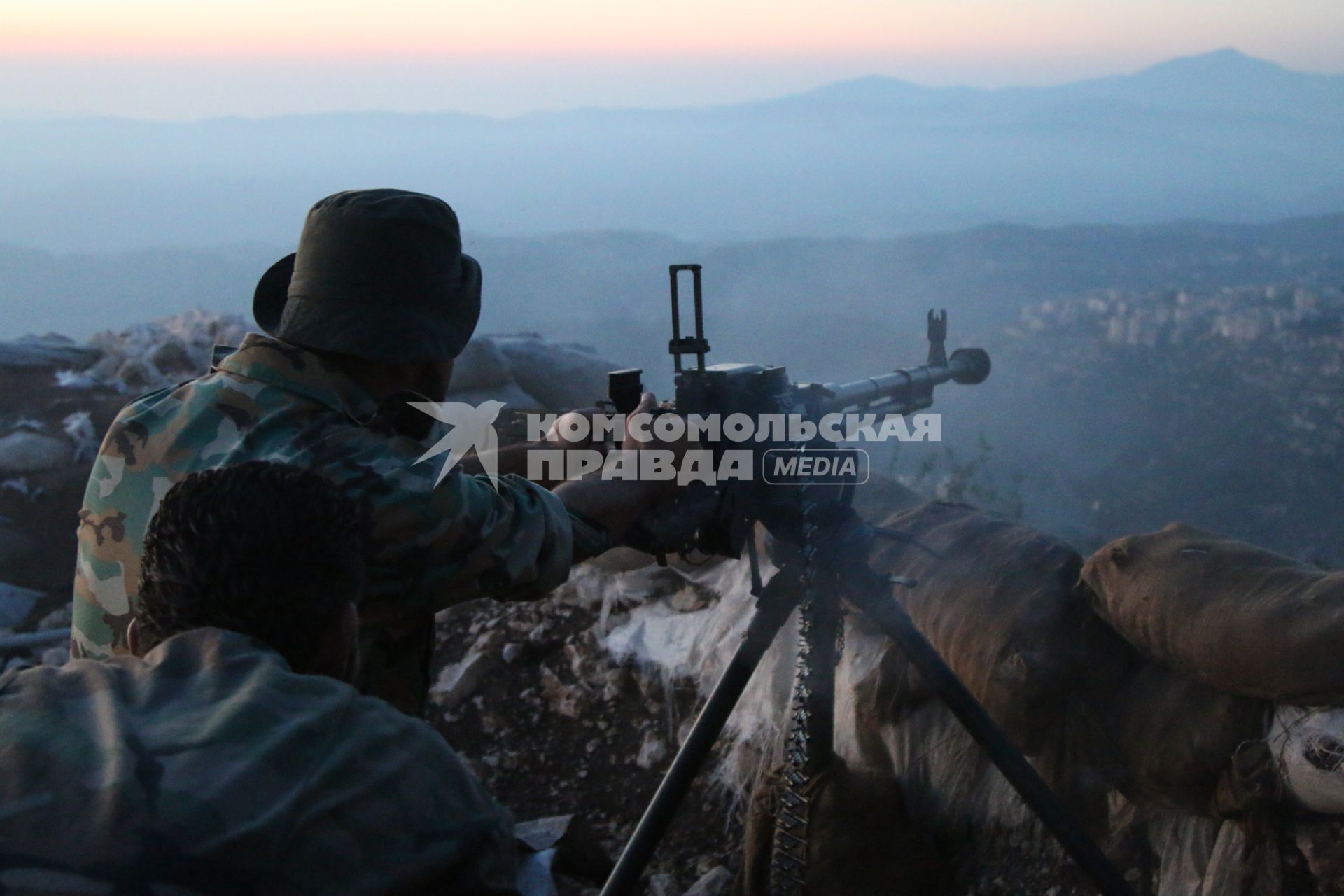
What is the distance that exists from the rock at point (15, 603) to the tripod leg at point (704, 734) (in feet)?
10.6

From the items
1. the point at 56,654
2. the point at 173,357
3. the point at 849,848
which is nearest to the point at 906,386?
the point at 849,848

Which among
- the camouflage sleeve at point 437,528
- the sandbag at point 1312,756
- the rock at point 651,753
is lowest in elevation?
the rock at point 651,753

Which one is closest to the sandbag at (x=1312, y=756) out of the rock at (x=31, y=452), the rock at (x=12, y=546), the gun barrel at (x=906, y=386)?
the gun barrel at (x=906, y=386)

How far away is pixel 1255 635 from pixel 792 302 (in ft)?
64.5

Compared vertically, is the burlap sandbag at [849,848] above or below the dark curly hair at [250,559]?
below

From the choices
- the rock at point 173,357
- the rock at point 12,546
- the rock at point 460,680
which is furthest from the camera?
the rock at point 173,357

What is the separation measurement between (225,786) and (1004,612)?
6.27ft

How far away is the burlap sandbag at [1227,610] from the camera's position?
1918 mm

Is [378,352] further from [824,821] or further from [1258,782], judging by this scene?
[1258,782]

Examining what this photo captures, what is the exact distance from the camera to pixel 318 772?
906 mm

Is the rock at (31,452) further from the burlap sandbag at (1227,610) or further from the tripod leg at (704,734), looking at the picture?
the burlap sandbag at (1227,610)

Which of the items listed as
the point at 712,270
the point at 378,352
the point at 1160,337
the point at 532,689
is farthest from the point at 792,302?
the point at 378,352

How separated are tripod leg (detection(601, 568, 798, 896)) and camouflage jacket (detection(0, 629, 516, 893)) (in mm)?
1062

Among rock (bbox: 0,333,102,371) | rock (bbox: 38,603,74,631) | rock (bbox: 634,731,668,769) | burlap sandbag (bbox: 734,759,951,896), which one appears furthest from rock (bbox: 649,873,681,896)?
rock (bbox: 0,333,102,371)
